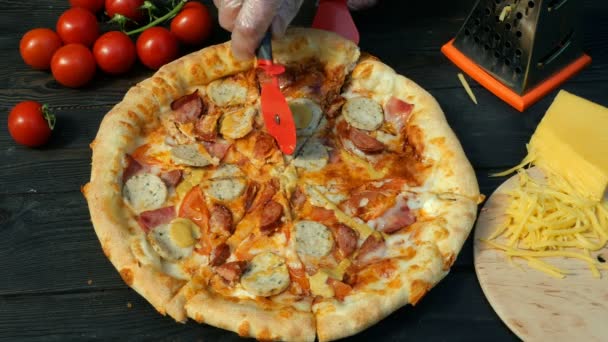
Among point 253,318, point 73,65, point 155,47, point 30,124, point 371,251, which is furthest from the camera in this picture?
point 155,47

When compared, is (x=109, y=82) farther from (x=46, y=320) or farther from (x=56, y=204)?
(x=46, y=320)

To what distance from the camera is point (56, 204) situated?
3652 mm

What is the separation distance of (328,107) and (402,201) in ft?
2.69

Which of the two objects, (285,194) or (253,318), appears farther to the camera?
(285,194)

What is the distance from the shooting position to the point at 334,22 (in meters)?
4.25

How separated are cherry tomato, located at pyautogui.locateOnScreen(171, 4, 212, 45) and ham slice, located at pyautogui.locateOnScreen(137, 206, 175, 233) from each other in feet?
5.27

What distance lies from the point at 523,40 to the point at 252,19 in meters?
1.78

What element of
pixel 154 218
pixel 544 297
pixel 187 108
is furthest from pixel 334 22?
pixel 544 297

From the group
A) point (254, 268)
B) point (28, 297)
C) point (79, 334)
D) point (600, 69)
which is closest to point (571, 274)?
point (254, 268)

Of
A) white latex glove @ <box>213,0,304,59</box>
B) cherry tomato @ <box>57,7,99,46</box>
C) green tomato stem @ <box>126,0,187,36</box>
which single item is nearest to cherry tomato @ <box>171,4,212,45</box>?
green tomato stem @ <box>126,0,187,36</box>

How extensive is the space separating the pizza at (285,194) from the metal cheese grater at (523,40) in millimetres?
749

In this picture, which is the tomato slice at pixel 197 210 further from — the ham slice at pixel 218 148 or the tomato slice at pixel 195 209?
the ham slice at pixel 218 148

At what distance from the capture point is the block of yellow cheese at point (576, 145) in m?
3.40

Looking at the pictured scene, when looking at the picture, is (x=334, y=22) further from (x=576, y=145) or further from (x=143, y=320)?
(x=143, y=320)
